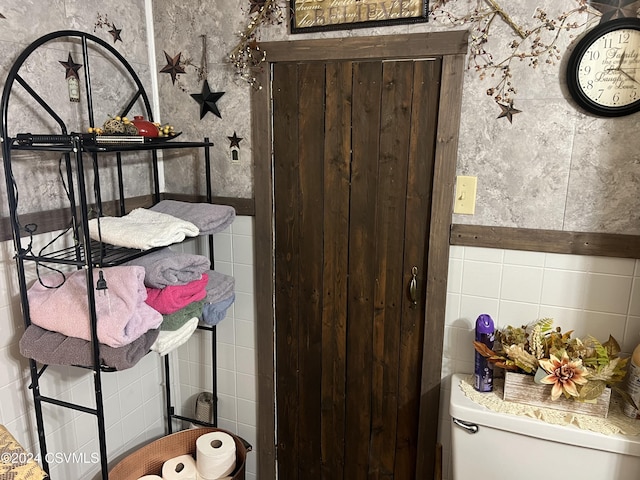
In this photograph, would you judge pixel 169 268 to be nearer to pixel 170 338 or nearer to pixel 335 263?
pixel 170 338

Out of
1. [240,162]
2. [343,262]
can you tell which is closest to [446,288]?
[343,262]

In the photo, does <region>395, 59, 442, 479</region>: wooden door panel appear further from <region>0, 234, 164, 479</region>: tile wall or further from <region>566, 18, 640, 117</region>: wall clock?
<region>0, 234, 164, 479</region>: tile wall

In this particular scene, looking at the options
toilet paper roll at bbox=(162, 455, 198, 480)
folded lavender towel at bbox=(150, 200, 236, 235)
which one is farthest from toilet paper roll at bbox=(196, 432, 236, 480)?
folded lavender towel at bbox=(150, 200, 236, 235)

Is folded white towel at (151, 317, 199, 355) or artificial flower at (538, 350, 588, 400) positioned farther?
folded white towel at (151, 317, 199, 355)

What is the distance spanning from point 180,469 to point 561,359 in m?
1.36

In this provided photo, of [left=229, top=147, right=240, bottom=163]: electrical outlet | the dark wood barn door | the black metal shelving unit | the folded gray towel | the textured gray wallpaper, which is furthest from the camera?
[left=229, top=147, right=240, bottom=163]: electrical outlet

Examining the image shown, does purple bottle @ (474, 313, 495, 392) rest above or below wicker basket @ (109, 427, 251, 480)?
above

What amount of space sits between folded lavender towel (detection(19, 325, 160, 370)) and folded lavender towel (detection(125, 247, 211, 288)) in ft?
0.55

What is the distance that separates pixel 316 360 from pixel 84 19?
55.2 inches

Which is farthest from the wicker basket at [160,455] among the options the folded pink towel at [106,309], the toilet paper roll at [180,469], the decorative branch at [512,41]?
the decorative branch at [512,41]

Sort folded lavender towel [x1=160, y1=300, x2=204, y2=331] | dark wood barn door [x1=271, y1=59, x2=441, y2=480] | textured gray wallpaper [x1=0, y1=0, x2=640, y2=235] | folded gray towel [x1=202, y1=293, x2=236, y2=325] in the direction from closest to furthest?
1. textured gray wallpaper [x1=0, y1=0, x2=640, y2=235]
2. folded lavender towel [x1=160, y1=300, x2=204, y2=331]
3. dark wood barn door [x1=271, y1=59, x2=441, y2=480]
4. folded gray towel [x1=202, y1=293, x2=236, y2=325]

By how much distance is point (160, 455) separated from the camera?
6.12 ft

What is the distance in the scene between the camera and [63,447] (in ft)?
5.44

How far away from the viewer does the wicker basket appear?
176 centimetres
